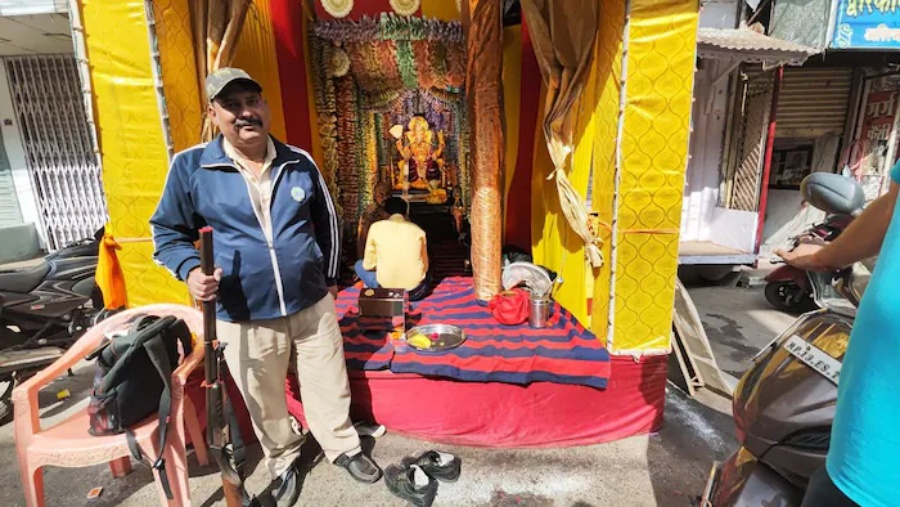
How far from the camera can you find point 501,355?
9.34ft

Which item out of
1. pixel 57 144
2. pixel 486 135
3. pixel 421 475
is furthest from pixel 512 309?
pixel 57 144

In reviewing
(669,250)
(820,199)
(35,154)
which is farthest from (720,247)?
(35,154)

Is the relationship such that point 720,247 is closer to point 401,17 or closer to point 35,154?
point 401,17

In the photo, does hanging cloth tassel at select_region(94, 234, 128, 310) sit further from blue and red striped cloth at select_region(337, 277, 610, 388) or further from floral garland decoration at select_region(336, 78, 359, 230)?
floral garland decoration at select_region(336, 78, 359, 230)

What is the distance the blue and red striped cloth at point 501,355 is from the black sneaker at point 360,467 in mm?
561

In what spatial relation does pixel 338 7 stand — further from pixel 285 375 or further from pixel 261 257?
pixel 285 375

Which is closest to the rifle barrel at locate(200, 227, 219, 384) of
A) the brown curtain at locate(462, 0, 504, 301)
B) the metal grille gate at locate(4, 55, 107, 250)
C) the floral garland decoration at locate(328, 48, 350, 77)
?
the brown curtain at locate(462, 0, 504, 301)

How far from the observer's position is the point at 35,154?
707 cm

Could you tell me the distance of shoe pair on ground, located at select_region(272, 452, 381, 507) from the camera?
7.64 ft

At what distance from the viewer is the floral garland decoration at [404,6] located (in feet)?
15.1

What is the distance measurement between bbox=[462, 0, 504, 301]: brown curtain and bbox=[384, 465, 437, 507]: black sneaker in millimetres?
1898

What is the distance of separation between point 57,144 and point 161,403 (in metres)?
8.03

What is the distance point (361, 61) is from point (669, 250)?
180 inches

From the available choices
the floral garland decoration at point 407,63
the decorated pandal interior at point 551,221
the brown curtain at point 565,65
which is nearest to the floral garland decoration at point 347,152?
the floral garland decoration at point 407,63
